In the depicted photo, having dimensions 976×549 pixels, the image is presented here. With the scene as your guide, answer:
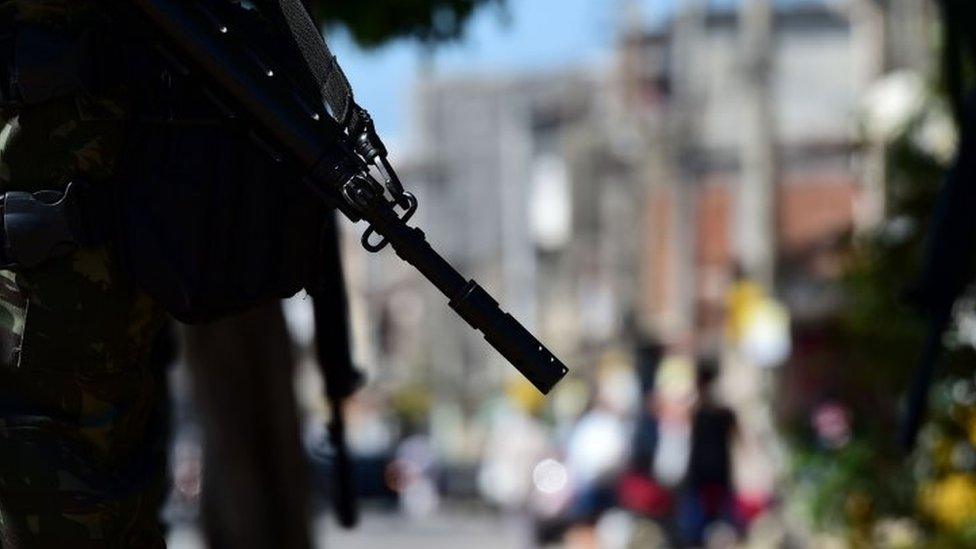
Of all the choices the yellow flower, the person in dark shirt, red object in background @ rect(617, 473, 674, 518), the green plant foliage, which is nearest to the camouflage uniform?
the green plant foliage

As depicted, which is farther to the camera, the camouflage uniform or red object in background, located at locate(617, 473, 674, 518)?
red object in background, located at locate(617, 473, 674, 518)

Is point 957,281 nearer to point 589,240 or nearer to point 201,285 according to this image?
point 201,285

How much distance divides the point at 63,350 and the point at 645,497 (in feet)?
40.4

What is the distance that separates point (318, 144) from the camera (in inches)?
120

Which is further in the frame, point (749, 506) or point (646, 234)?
point (646, 234)

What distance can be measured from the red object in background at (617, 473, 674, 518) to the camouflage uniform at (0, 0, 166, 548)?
40.1 feet

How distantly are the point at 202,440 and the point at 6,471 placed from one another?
327 centimetres

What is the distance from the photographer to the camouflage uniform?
119 inches

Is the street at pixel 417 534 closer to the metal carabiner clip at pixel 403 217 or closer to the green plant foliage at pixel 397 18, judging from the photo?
the green plant foliage at pixel 397 18

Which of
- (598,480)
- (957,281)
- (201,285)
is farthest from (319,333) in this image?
(598,480)

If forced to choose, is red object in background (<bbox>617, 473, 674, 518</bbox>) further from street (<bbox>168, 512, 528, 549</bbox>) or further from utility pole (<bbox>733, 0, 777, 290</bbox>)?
utility pole (<bbox>733, 0, 777, 290</bbox>)

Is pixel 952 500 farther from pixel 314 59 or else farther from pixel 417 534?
pixel 417 534

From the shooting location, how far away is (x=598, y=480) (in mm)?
15539

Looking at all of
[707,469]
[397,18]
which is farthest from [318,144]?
[707,469]
